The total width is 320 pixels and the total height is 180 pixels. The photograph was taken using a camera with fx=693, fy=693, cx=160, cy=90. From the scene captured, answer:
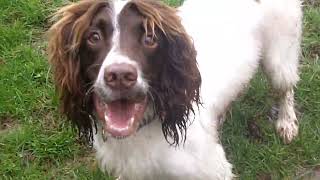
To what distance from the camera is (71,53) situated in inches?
122

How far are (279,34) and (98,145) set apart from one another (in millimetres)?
1415

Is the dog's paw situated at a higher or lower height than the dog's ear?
lower

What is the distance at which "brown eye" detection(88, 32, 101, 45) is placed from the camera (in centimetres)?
301

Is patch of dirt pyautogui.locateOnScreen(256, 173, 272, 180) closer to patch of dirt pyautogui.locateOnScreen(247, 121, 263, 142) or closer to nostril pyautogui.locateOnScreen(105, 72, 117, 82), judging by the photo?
patch of dirt pyautogui.locateOnScreen(247, 121, 263, 142)

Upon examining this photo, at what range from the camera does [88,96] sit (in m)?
3.18

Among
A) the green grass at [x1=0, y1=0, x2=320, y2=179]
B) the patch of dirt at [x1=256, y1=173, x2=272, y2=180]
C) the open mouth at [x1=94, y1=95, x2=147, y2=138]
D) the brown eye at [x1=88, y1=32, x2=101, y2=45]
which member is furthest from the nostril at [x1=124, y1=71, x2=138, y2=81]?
the patch of dirt at [x1=256, y1=173, x2=272, y2=180]

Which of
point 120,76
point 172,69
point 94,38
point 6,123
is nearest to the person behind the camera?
point 120,76

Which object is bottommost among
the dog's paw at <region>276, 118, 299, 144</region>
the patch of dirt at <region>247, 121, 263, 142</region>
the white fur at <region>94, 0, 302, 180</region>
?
the patch of dirt at <region>247, 121, 263, 142</region>

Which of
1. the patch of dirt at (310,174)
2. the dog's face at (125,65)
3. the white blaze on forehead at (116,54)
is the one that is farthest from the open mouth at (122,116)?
the patch of dirt at (310,174)

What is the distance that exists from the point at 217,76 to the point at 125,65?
114cm

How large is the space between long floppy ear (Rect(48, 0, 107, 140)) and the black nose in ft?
1.07

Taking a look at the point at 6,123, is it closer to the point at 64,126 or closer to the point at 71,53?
the point at 64,126

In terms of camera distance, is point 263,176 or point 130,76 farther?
point 263,176

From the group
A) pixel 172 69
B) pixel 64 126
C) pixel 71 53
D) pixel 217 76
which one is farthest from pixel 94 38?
pixel 64 126
